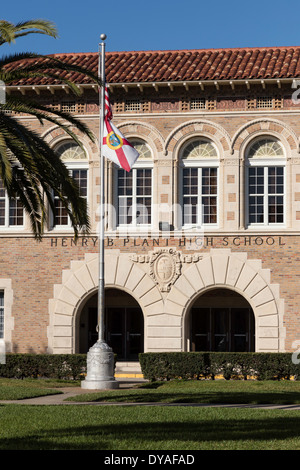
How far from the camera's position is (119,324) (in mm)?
36125

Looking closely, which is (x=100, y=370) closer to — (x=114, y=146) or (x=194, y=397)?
(x=194, y=397)

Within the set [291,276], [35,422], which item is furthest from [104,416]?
[291,276]

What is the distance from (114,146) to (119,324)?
39.5ft

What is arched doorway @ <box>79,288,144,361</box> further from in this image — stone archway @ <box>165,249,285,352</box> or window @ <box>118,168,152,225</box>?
stone archway @ <box>165,249,285,352</box>

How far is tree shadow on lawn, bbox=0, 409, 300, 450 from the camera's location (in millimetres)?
12633

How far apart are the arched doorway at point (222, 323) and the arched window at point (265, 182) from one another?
4262mm

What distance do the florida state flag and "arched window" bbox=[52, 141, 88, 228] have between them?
23.6 ft

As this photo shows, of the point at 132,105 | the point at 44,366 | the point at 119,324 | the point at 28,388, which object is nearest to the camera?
the point at 28,388

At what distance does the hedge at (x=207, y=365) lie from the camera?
28531 millimetres

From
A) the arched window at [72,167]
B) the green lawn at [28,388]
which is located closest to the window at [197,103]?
the arched window at [72,167]

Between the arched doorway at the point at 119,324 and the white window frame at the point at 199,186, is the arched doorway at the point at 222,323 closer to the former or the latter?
the arched doorway at the point at 119,324

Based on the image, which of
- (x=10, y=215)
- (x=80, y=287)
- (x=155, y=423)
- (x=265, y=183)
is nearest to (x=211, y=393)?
(x=155, y=423)

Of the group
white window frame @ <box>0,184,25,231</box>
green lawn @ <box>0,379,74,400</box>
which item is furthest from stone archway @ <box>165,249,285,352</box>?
white window frame @ <box>0,184,25,231</box>
